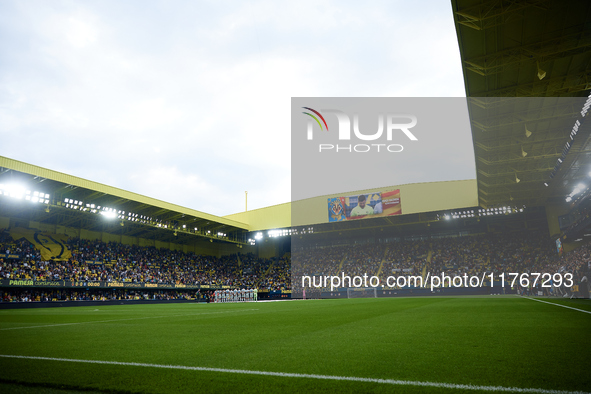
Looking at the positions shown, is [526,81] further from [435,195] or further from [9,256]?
[9,256]

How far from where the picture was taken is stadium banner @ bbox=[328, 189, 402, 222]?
1677 inches

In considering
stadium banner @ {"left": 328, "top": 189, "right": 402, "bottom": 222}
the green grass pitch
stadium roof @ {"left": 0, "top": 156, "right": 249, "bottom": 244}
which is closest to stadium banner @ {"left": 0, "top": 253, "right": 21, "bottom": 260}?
stadium roof @ {"left": 0, "top": 156, "right": 249, "bottom": 244}

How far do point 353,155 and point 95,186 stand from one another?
24016mm

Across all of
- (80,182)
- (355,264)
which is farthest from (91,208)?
(355,264)

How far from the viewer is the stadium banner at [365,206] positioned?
140 feet

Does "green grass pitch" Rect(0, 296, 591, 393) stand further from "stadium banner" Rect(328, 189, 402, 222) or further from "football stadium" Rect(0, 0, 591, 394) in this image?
"stadium banner" Rect(328, 189, 402, 222)

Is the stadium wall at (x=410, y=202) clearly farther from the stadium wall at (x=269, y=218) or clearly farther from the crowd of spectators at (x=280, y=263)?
the crowd of spectators at (x=280, y=263)

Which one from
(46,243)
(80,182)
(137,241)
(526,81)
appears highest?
(526,81)

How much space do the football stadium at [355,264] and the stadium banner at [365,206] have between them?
0.62ft

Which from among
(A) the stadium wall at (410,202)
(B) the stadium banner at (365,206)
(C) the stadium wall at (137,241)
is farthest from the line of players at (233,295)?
(C) the stadium wall at (137,241)

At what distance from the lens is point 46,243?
35656 mm

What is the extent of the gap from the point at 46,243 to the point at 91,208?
5661 millimetres

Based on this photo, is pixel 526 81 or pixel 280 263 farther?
pixel 280 263

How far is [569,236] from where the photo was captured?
30.5 metres
